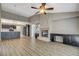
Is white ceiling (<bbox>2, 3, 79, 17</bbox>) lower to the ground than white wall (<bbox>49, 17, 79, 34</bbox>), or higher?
higher

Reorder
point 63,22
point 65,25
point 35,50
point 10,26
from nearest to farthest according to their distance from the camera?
point 10,26 < point 35,50 < point 65,25 < point 63,22

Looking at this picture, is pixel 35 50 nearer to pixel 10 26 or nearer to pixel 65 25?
pixel 10 26

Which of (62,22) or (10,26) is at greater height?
(62,22)

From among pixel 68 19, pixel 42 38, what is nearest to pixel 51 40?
pixel 42 38

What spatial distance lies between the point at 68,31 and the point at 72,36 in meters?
0.40

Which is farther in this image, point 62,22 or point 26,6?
point 62,22

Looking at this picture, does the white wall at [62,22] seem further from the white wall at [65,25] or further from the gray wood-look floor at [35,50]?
the gray wood-look floor at [35,50]

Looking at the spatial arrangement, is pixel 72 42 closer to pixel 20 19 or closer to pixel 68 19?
pixel 68 19

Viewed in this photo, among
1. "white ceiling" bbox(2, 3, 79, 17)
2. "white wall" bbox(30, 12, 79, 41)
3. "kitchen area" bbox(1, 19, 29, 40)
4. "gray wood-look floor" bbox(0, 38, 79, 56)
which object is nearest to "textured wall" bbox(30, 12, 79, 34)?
"white wall" bbox(30, 12, 79, 41)

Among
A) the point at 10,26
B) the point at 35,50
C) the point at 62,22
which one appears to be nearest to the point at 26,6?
the point at 10,26

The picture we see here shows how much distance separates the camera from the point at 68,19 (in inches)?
202

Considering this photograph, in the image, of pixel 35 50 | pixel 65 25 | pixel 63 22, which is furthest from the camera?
pixel 63 22

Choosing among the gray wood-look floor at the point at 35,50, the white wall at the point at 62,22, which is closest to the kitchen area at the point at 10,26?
the gray wood-look floor at the point at 35,50

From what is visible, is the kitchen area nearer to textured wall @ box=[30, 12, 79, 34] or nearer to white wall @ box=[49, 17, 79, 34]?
textured wall @ box=[30, 12, 79, 34]
